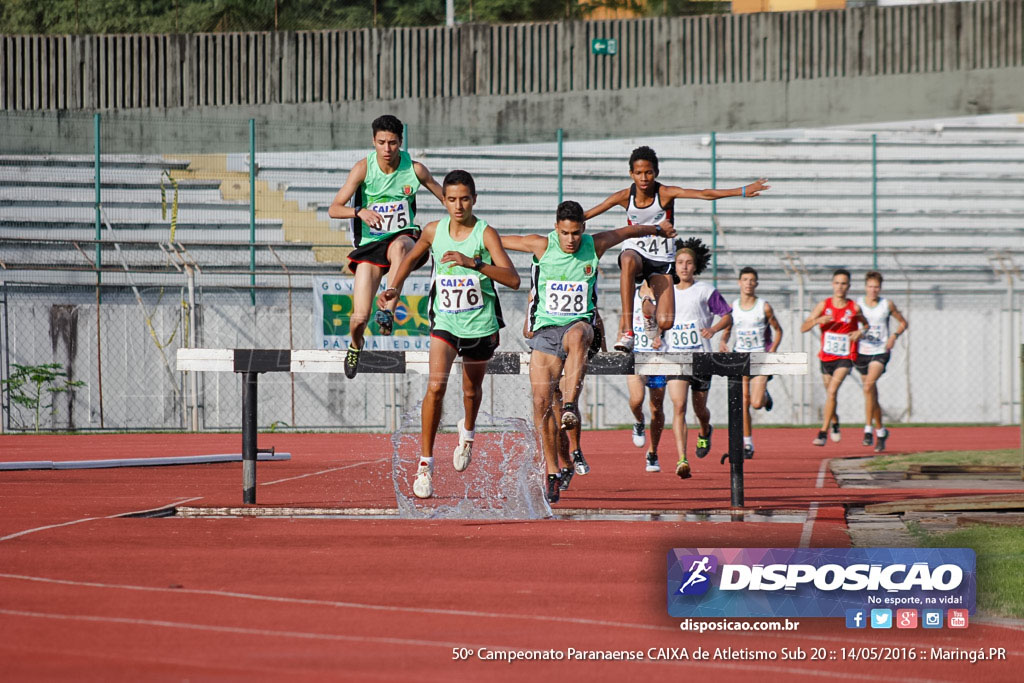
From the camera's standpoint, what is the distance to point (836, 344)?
15688mm

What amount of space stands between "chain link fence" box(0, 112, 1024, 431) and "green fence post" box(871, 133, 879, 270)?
0.21ft

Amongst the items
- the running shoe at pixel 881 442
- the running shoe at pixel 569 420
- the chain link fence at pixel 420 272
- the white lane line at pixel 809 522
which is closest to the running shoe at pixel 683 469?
the white lane line at pixel 809 522

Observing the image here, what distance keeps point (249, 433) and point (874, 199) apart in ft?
59.9

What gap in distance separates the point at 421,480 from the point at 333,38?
66.9ft

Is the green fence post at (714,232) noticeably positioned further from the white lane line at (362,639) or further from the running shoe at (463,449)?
the white lane line at (362,639)

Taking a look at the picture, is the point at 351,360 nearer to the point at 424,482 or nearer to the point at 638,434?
the point at 424,482

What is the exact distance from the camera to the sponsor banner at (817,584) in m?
5.00

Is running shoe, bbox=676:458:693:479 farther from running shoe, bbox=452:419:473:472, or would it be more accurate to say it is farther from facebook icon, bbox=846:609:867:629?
facebook icon, bbox=846:609:867:629

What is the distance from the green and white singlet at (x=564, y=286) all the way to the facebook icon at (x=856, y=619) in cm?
422

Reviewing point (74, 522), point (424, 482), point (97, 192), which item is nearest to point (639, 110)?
point (97, 192)

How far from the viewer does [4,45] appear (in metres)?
26.3

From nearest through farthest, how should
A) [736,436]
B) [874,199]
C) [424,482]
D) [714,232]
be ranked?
[424,482]
[736,436]
[714,232]
[874,199]

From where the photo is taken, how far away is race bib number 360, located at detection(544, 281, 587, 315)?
9.01 m

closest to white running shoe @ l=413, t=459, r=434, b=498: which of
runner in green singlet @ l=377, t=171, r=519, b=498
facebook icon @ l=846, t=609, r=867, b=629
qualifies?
runner in green singlet @ l=377, t=171, r=519, b=498
